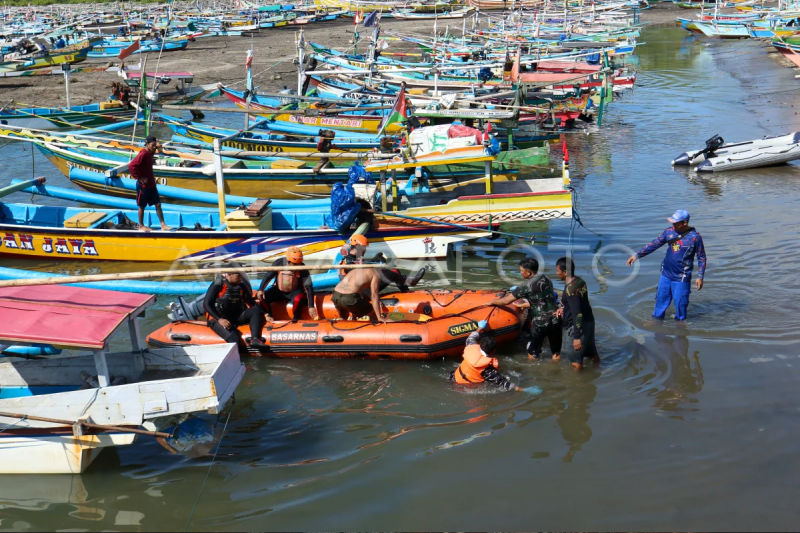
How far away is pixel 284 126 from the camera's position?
2078 cm

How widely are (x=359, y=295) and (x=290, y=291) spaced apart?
104cm

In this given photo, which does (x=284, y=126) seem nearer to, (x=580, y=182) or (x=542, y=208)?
(x=580, y=182)

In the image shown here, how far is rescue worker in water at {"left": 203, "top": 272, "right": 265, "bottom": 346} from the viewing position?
947 cm

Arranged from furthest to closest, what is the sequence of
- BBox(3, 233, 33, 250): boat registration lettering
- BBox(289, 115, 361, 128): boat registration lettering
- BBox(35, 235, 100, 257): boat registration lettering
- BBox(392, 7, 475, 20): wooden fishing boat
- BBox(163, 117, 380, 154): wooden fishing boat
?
1. BBox(392, 7, 475, 20): wooden fishing boat
2. BBox(289, 115, 361, 128): boat registration lettering
3. BBox(163, 117, 380, 154): wooden fishing boat
4. BBox(3, 233, 33, 250): boat registration lettering
5. BBox(35, 235, 100, 257): boat registration lettering

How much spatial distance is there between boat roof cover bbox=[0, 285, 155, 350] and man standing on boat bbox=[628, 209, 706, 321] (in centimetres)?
654

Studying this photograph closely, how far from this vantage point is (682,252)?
31.7ft

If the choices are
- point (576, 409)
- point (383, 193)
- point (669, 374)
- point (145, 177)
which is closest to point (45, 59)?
point (145, 177)

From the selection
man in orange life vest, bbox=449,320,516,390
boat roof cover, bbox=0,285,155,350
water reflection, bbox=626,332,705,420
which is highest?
boat roof cover, bbox=0,285,155,350

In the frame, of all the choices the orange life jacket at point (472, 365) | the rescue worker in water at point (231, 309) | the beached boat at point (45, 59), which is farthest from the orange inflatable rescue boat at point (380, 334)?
the beached boat at point (45, 59)

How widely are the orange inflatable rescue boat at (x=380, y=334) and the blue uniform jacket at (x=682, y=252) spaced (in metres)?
2.18

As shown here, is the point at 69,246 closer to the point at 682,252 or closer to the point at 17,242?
the point at 17,242

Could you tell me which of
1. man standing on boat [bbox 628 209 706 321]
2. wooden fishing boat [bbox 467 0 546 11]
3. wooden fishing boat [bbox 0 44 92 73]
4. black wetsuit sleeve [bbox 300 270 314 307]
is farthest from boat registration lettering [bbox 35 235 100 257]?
wooden fishing boat [bbox 467 0 546 11]

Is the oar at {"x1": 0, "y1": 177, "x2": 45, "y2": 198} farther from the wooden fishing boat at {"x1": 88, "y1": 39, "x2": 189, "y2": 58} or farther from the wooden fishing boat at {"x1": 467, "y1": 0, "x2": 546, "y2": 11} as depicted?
the wooden fishing boat at {"x1": 467, "y1": 0, "x2": 546, "y2": 11}

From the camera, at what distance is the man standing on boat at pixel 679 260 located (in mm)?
9648
